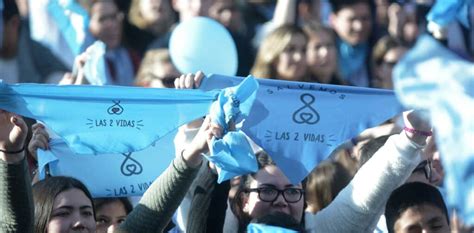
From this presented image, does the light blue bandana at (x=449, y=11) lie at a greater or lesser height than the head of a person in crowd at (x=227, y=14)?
greater

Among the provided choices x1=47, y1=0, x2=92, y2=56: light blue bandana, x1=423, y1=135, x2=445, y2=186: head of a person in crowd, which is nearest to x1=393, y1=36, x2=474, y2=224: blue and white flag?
x1=423, y1=135, x2=445, y2=186: head of a person in crowd

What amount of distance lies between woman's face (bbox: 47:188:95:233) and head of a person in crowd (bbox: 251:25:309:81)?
8.55ft

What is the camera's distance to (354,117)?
786 centimetres

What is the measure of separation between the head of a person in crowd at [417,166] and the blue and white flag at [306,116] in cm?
27

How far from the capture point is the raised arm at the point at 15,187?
6.82m

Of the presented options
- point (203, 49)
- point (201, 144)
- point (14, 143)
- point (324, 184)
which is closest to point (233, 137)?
point (201, 144)

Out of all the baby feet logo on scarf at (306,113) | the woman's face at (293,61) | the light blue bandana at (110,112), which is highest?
the light blue bandana at (110,112)

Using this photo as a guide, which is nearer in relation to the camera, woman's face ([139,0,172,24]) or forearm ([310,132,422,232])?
forearm ([310,132,422,232])

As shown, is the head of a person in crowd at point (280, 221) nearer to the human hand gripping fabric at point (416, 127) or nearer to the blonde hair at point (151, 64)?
the human hand gripping fabric at point (416, 127)

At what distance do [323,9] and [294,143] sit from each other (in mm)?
4245

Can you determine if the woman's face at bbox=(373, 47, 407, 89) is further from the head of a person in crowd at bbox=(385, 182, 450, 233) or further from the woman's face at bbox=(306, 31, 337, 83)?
the head of a person in crowd at bbox=(385, 182, 450, 233)

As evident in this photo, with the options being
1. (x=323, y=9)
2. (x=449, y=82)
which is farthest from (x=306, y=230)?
(x=323, y=9)

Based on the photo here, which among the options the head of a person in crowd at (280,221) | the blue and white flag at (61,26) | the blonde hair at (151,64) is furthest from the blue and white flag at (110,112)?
the blue and white flag at (61,26)

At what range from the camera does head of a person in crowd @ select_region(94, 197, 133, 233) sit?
7.70 m
